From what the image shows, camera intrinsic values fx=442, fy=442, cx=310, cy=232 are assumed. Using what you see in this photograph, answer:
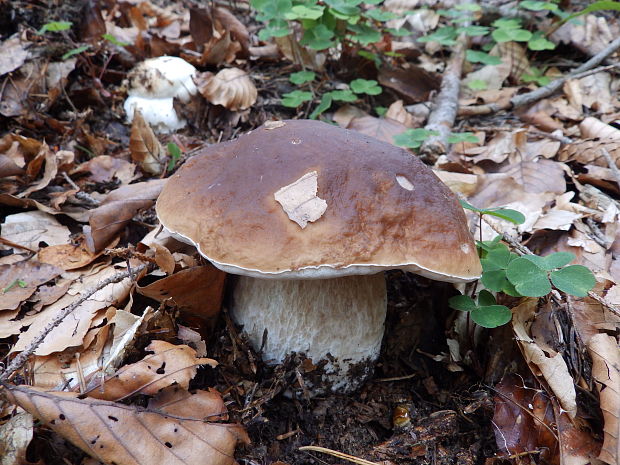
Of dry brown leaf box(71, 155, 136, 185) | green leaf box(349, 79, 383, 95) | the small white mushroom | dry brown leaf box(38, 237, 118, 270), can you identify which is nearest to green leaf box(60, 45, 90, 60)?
the small white mushroom

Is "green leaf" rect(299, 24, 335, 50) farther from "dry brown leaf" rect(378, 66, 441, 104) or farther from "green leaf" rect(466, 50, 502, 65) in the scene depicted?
"green leaf" rect(466, 50, 502, 65)

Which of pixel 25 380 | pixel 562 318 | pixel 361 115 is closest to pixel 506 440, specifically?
pixel 562 318

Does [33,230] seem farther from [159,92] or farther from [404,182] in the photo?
[404,182]

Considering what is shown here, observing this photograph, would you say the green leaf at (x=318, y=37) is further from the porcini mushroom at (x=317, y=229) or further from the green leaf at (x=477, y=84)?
the porcini mushroom at (x=317, y=229)

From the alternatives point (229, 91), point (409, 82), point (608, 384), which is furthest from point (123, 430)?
point (409, 82)

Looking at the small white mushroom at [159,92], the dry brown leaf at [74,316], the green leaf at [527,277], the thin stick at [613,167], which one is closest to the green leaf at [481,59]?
the thin stick at [613,167]

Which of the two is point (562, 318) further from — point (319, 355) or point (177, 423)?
point (177, 423)
